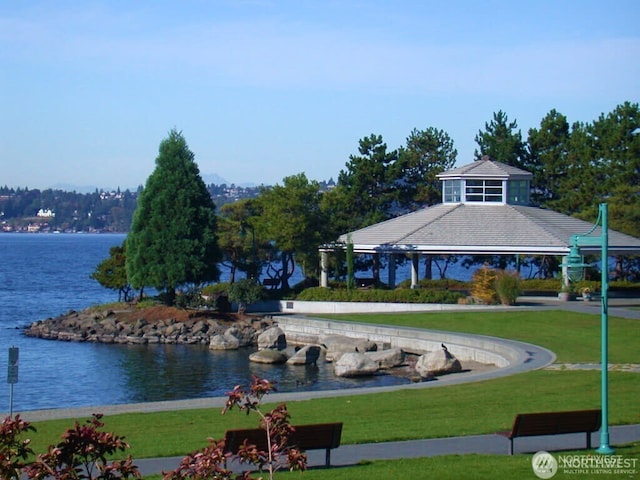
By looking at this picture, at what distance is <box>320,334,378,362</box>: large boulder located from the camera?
38500 mm

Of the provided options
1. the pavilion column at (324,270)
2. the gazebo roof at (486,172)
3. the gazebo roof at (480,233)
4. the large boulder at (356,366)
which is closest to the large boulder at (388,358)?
the large boulder at (356,366)

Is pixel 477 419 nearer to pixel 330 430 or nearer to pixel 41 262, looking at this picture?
pixel 330 430

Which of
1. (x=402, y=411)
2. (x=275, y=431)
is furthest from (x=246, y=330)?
(x=275, y=431)

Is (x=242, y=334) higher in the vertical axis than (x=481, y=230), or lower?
lower

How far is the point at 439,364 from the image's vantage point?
32.2 meters

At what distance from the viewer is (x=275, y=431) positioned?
970 centimetres

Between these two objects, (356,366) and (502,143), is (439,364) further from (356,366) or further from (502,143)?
(502,143)

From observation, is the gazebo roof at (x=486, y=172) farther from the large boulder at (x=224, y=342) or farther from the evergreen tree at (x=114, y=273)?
the evergreen tree at (x=114, y=273)

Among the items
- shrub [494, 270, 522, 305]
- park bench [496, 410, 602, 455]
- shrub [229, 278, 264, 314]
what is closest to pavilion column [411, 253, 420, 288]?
shrub [494, 270, 522, 305]

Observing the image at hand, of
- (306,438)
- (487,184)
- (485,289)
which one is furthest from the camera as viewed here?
(487,184)

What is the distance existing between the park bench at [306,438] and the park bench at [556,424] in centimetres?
300

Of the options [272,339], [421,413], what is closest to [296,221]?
[272,339]

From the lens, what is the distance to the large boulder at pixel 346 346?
38.5 meters

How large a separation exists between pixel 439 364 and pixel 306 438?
18.3 meters
